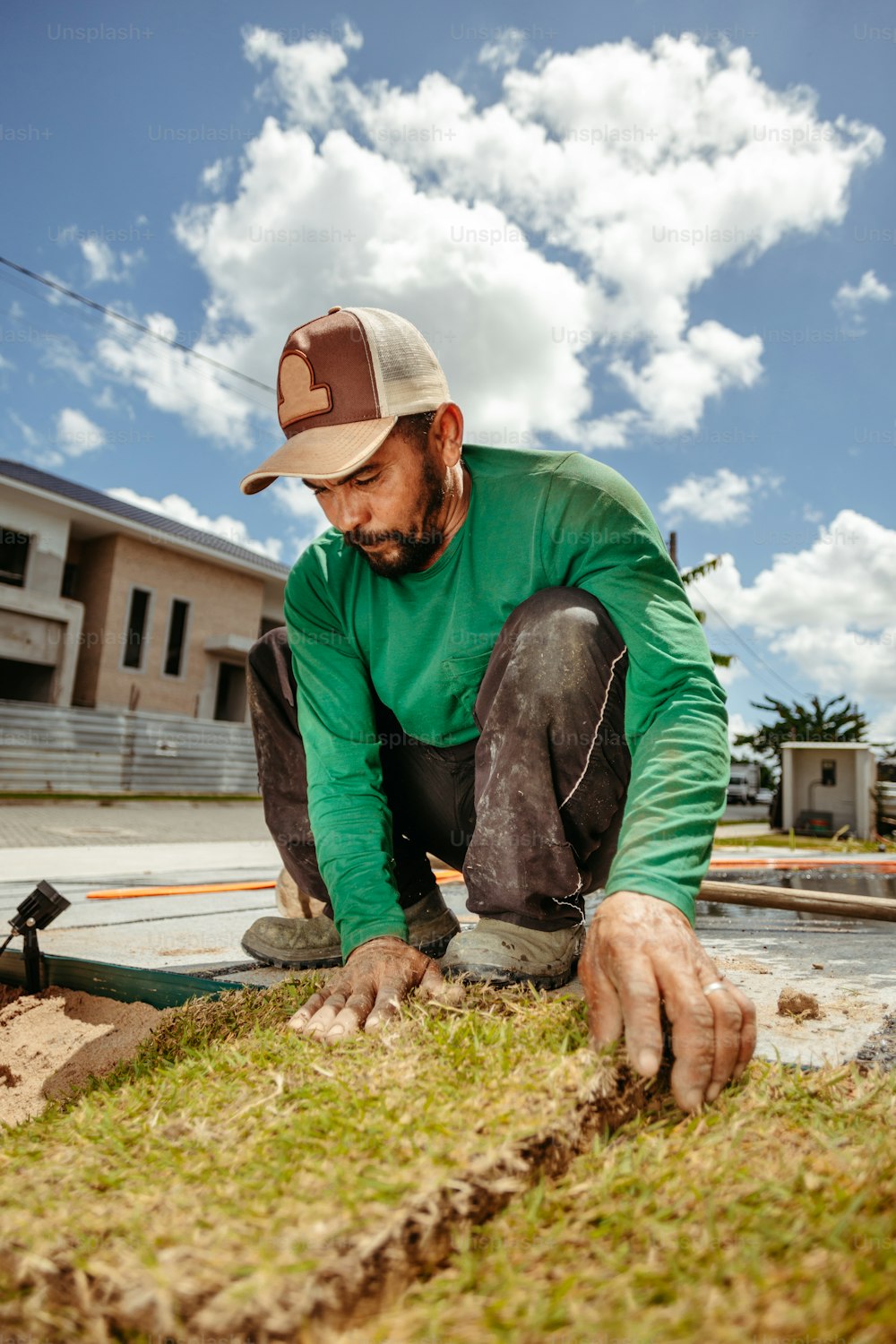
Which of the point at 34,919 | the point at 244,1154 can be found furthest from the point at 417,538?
the point at 34,919

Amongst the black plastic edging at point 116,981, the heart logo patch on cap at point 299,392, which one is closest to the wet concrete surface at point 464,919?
the black plastic edging at point 116,981

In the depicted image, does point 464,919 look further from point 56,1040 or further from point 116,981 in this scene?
point 56,1040

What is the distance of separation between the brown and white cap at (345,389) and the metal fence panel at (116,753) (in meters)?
11.8

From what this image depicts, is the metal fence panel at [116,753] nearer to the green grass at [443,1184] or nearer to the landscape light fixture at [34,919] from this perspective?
the landscape light fixture at [34,919]

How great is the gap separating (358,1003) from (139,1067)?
1.34ft

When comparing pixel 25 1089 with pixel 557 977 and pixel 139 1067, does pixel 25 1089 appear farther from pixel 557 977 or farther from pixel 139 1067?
pixel 557 977

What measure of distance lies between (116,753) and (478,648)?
614 inches

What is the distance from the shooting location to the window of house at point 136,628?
17.7m

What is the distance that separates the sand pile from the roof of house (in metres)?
15.8

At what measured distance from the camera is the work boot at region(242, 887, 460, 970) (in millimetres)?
2264

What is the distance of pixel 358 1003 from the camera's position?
4.75 feet

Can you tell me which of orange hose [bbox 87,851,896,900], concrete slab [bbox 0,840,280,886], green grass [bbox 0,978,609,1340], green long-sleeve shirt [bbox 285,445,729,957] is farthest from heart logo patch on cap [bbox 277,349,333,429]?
concrete slab [bbox 0,840,280,886]

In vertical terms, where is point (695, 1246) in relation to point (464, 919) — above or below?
above

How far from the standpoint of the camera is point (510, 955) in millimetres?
1653
